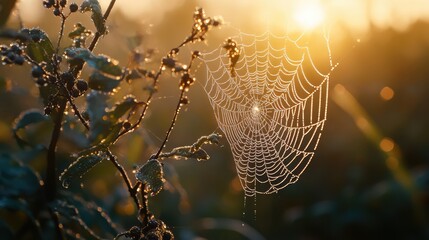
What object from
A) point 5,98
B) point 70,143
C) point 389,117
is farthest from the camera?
point 389,117

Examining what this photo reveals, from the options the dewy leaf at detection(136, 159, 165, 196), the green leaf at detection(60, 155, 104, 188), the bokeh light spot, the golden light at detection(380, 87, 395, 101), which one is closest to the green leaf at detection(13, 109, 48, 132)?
the green leaf at detection(60, 155, 104, 188)

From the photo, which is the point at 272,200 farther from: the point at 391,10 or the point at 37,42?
the point at 37,42

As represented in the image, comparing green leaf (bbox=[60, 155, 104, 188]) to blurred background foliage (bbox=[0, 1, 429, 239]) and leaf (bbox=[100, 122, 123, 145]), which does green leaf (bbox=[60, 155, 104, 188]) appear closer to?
leaf (bbox=[100, 122, 123, 145])

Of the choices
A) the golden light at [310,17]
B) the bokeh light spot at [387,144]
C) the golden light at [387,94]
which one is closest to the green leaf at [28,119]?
the golden light at [310,17]

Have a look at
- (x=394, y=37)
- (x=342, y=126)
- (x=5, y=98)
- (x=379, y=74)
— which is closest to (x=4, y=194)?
(x=5, y=98)

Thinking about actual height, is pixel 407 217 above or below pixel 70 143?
above

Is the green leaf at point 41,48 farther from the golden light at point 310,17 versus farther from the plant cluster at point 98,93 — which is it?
the golden light at point 310,17

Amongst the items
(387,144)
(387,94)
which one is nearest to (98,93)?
(387,144)
